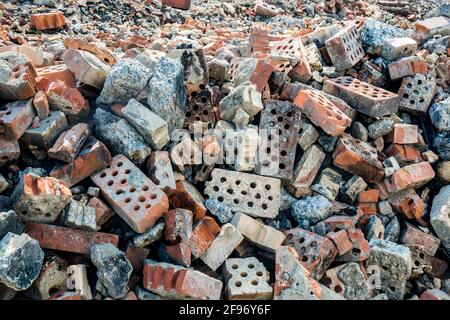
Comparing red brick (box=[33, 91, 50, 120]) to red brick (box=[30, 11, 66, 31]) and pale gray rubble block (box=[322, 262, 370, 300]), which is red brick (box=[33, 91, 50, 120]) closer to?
pale gray rubble block (box=[322, 262, 370, 300])

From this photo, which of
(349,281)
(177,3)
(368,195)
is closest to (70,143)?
(349,281)

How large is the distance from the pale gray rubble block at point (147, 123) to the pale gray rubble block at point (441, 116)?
2.85 m

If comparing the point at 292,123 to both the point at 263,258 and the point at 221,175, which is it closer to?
A: the point at 221,175

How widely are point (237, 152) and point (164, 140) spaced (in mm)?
668

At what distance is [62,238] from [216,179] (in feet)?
4.55

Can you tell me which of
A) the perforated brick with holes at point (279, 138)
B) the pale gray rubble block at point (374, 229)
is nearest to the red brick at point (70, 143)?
the perforated brick with holes at point (279, 138)

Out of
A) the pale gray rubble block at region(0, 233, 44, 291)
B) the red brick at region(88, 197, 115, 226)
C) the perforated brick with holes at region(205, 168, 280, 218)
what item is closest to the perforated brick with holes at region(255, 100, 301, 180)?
Result: the perforated brick with holes at region(205, 168, 280, 218)

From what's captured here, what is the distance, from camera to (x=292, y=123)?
4.37 meters

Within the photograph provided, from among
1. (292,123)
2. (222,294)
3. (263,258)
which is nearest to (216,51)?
(292,123)

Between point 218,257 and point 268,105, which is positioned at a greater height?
point 268,105

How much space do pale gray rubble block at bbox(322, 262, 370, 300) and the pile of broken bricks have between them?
0.01 meters

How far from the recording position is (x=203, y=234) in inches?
145

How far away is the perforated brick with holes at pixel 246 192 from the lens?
4.04 meters

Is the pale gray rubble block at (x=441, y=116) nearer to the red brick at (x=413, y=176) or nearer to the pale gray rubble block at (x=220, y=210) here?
the red brick at (x=413, y=176)
